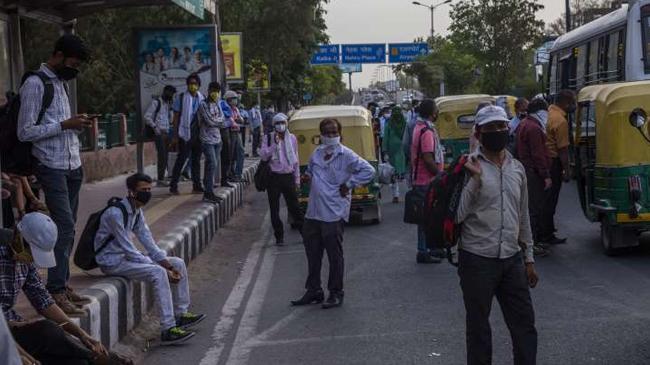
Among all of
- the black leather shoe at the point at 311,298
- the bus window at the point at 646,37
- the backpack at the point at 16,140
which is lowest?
the black leather shoe at the point at 311,298

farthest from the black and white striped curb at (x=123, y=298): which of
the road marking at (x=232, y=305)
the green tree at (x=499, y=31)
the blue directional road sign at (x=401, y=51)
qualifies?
the blue directional road sign at (x=401, y=51)

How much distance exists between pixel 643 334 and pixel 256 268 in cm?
526

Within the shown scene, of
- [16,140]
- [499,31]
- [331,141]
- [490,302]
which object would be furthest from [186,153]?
[499,31]

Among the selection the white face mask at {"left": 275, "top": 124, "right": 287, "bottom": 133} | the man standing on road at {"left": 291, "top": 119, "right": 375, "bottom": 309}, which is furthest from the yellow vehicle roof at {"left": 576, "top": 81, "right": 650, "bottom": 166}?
the white face mask at {"left": 275, "top": 124, "right": 287, "bottom": 133}

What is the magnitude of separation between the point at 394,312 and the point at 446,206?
3.05m

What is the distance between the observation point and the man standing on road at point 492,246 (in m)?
5.85

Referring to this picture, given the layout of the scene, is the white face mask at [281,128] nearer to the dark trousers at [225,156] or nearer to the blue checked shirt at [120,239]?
the dark trousers at [225,156]

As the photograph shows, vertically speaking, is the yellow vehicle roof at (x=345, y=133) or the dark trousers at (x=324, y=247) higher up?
the yellow vehicle roof at (x=345, y=133)

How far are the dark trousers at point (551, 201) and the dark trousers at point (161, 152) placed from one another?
7.76 meters

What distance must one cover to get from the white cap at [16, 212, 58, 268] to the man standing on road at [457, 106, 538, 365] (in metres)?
2.33

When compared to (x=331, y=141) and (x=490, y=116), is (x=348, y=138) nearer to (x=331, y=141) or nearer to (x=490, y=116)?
(x=331, y=141)

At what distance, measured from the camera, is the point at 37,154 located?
7.16 m

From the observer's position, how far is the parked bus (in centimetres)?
1705

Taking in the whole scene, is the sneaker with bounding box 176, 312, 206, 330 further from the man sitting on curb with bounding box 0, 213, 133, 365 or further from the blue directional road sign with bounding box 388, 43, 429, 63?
the blue directional road sign with bounding box 388, 43, 429, 63
